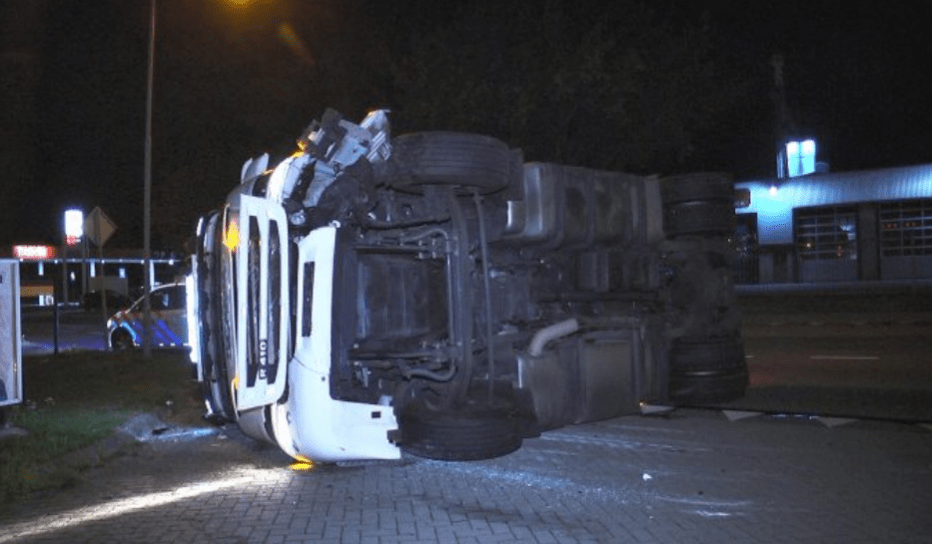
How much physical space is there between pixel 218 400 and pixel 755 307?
18691mm

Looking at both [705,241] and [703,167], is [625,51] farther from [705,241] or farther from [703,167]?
[703,167]

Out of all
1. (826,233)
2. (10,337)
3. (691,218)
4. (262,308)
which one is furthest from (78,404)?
(826,233)

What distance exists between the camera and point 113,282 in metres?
48.1

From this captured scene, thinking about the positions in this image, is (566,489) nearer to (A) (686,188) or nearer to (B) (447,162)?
(B) (447,162)

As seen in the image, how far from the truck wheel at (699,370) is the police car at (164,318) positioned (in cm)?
1196

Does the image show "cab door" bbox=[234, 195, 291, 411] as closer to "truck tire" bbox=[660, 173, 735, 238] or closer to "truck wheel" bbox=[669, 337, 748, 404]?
"truck tire" bbox=[660, 173, 735, 238]

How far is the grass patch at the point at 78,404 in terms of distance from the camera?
7595 mm

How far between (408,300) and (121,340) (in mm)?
14007

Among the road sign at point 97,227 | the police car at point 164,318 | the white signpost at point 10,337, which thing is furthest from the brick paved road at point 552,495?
the police car at point 164,318

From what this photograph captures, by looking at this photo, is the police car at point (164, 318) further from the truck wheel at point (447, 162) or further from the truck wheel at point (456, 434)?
the truck wheel at point (456, 434)

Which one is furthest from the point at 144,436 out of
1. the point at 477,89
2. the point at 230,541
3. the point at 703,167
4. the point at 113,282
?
the point at 113,282

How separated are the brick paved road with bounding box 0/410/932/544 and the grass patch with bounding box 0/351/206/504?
0.39 metres

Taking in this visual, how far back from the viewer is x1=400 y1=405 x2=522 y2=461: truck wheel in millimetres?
5973

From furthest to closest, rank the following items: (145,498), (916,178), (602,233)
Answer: (916,178)
(602,233)
(145,498)
